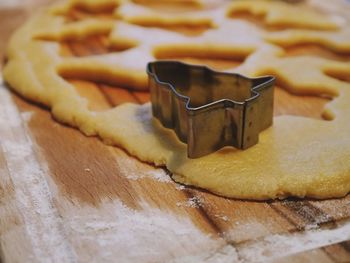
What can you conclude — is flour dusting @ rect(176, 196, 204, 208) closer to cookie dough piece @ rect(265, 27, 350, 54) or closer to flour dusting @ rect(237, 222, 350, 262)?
flour dusting @ rect(237, 222, 350, 262)

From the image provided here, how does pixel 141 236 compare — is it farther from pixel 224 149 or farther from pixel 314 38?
pixel 314 38

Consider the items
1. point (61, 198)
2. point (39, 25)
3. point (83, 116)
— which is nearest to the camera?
point (61, 198)

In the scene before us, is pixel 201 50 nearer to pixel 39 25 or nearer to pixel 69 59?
pixel 69 59

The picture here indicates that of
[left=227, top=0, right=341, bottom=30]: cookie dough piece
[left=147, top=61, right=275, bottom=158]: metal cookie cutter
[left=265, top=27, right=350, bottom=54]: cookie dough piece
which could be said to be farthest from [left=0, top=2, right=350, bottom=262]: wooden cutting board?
[left=227, top=0, right=341, bottom=30]: cookie dough piece

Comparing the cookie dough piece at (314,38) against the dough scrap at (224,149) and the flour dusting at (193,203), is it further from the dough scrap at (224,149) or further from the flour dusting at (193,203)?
the flour dusting at (193,203)

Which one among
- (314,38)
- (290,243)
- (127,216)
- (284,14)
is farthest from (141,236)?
(284,14)

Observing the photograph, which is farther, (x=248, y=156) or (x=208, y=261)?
(x=248, y=156)

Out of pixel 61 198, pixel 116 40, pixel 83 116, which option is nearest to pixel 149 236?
pixel 61 198
